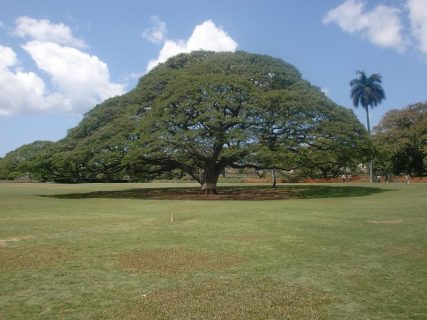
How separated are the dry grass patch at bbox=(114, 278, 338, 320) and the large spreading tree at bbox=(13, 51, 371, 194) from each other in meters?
16.4

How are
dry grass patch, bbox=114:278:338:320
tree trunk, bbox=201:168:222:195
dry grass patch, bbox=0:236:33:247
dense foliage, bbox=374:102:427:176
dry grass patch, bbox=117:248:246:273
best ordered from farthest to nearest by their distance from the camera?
dense foliage, bbox=374:102:427:176 → tree trunk, bbox=201:168:222:195 → dry grass patch, bbox=0:236:33:247 → dry grass patch, bbox=117:248:246:273 → dry grass patch, bbox=114:278:338:320

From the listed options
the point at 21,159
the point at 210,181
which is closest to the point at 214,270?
the point at 210,181

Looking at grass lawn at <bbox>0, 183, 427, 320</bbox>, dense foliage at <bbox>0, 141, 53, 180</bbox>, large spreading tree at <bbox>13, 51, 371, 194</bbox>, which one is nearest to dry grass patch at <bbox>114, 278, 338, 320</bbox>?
grass lawn at <bbox>0, 183, 427, 320</bbox>

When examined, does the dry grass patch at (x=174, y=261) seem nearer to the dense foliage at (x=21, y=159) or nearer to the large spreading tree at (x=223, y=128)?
the large spreading tree at (x=223, y=128)

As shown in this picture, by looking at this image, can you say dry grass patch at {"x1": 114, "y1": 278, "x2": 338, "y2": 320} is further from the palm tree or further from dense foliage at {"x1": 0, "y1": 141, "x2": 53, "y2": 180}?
the palm tree

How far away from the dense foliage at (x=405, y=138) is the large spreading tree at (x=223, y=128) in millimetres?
26762

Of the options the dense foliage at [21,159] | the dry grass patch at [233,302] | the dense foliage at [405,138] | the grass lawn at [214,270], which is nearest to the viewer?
the dry grass patch at [233,302]

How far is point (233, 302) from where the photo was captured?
544cm

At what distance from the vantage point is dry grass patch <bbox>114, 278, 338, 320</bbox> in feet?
16.5

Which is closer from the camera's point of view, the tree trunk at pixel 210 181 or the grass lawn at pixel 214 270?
the grass lawn at pixel 214 270

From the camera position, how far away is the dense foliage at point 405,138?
49.2 m

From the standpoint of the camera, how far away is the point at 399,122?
5259 centimetres

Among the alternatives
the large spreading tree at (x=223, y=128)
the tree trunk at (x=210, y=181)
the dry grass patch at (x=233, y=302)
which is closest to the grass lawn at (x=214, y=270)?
the dry grass patch at (x=233, y=302)

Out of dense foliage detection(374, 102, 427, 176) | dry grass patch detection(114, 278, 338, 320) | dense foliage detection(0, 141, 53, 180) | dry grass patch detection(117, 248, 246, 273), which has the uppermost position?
dense foliage detection(374, 102, 427, 176)
